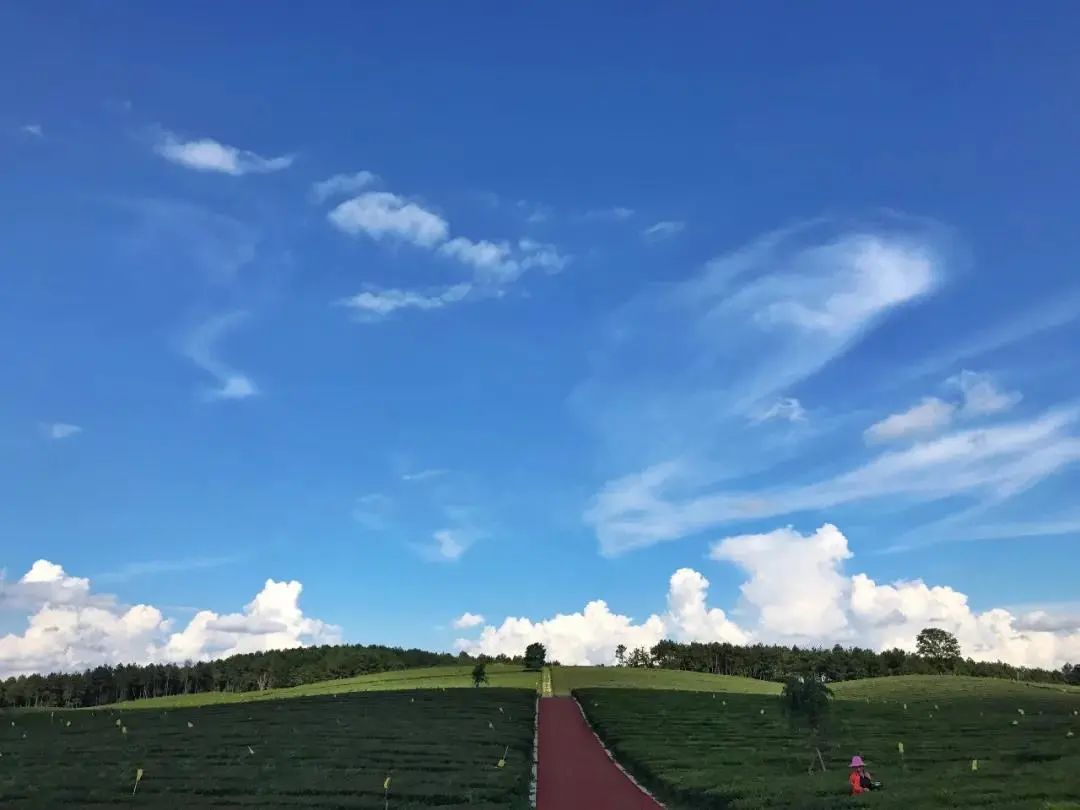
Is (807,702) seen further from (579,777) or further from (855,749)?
(855,749)

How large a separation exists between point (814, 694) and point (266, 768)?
91.9ft

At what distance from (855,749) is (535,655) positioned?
107 meters

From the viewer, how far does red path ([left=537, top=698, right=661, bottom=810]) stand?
1258 inches

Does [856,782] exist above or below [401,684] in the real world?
above

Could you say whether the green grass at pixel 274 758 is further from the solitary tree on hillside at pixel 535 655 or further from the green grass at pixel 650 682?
the solitary tree on hillside at pixel 535 655

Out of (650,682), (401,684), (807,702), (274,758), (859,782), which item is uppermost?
(807,702)

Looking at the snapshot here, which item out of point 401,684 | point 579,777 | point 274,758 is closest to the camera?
point 579,777

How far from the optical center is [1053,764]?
110 ft

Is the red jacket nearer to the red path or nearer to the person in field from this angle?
the person in field

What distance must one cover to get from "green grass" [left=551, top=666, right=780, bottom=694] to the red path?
51.5 m

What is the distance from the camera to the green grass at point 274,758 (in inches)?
1218

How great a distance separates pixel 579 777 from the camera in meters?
39.7

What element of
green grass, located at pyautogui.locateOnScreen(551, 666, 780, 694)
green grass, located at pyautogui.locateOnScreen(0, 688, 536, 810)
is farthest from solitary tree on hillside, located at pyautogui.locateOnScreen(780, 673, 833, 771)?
green grass, located at pyautogui.locateOnScreen(551, 666, 780, 694)

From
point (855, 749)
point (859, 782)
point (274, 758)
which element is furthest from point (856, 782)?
point (274, 758)
